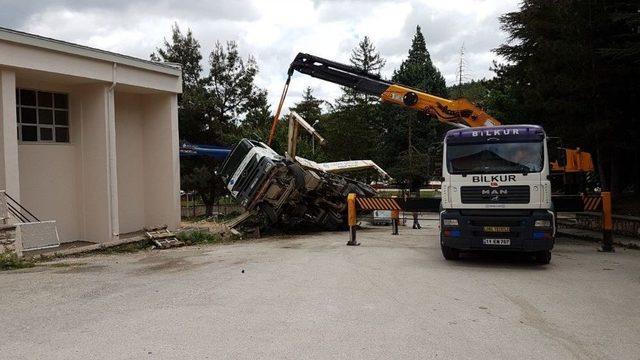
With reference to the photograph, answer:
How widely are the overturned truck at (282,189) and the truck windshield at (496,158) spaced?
320 inches

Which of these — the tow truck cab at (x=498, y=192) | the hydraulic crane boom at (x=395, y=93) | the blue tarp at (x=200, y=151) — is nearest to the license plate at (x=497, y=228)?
the tow truck cab at (x=498, y=192)

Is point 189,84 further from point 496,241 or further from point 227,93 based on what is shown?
point 496,241

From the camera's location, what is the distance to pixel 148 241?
16062mm

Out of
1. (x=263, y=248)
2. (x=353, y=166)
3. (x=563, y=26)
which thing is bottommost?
(x=263, y=248)

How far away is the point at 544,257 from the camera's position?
10.9m

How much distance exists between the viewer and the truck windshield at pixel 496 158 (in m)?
10.3

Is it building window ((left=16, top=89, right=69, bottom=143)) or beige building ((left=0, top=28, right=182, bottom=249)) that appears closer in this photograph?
beige building ((left=0, top=28, right=182, bottom=249))

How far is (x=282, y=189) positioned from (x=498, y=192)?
29.7 feet

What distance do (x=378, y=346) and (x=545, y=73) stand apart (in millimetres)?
13584

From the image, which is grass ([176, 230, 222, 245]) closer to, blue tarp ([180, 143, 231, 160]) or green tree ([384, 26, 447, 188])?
blue tarp ([180, 143, 231, 160])

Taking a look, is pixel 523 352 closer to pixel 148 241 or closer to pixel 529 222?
pixel 529 222

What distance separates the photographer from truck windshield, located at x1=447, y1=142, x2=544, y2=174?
33.9 ft

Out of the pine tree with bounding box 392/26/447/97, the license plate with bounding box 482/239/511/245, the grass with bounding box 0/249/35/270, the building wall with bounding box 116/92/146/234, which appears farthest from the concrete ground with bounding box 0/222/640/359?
the pine tree with bounding box 392/26/447/97

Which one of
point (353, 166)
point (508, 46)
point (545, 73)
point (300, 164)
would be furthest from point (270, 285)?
point (508, 46)
